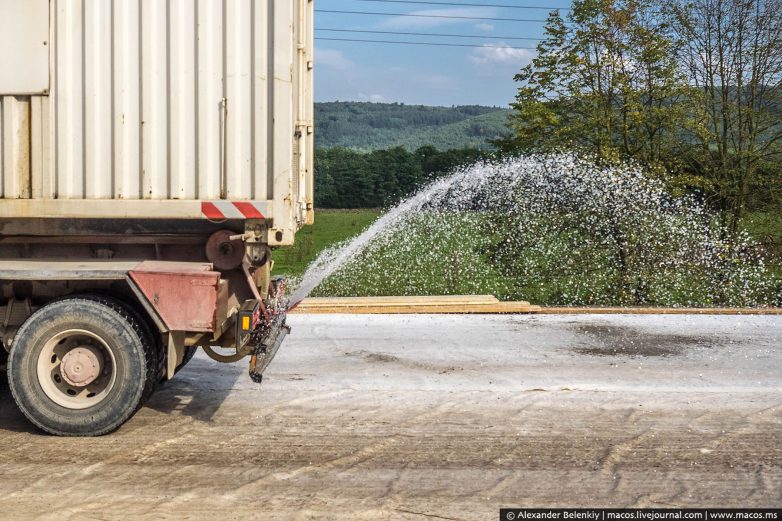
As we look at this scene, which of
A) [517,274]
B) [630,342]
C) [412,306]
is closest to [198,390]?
[412,306]

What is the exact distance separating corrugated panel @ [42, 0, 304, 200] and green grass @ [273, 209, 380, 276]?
20.1ft

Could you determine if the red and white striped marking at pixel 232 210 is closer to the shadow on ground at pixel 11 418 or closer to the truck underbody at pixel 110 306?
the truck underbody at pixel 110 306

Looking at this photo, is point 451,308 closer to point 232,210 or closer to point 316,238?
point 232,210

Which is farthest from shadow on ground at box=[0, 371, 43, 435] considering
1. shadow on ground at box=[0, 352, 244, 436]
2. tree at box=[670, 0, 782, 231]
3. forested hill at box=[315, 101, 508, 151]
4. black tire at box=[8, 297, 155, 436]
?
forested hill at box=[315, 101, 508, 151]

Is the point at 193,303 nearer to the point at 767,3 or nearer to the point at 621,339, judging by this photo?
the point at 621,339

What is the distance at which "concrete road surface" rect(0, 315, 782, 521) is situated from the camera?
187 inches

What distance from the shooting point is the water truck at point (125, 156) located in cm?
586

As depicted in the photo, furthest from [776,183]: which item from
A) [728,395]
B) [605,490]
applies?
[605,490]

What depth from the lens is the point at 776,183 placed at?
13.8 m

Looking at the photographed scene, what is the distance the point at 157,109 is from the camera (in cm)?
596

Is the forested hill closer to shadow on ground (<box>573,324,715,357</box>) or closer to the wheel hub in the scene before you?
shadow on ground (<box>573,324,715,357</box>)

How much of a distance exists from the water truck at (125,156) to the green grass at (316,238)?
241 inches

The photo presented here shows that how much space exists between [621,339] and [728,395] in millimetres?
2853

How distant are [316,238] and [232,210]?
24.9 meters
